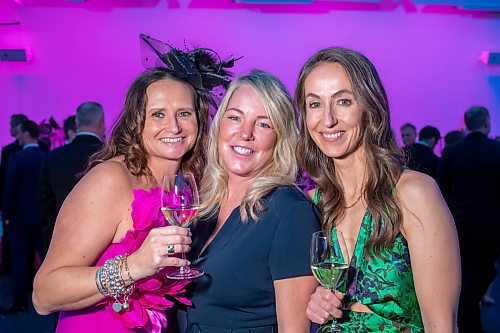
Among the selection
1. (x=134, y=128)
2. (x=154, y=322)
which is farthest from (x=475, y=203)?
(x=154, y=322)

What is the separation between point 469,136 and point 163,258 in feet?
12.4

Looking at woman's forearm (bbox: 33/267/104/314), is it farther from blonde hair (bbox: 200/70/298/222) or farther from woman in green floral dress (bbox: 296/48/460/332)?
woman in green floral dress (bbox: 296/48/460/332)

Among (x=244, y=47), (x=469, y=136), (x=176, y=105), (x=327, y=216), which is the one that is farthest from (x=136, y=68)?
(x=327, y=216)

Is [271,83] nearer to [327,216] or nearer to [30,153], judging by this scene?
[327,216]

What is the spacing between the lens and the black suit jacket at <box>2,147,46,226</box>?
5695mm

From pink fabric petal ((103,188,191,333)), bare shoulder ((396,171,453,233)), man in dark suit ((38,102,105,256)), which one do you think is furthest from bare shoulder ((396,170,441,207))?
man in dark suit ((38,102,105,256))

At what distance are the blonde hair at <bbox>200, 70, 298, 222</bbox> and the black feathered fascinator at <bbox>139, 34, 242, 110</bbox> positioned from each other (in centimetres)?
22

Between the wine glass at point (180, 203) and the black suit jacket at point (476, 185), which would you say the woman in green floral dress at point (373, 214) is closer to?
the wine glass at point (180, 203)

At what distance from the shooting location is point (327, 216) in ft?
6.61

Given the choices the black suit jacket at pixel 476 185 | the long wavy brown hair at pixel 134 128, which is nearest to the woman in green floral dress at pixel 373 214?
the long wavy brown hair at pixel 134 128

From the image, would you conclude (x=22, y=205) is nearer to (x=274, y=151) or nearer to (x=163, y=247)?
(x=274, y=151)

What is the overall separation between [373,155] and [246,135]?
47cm

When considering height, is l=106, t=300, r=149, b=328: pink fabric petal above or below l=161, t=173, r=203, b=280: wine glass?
below

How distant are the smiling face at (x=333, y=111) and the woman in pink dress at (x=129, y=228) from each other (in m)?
0.57
